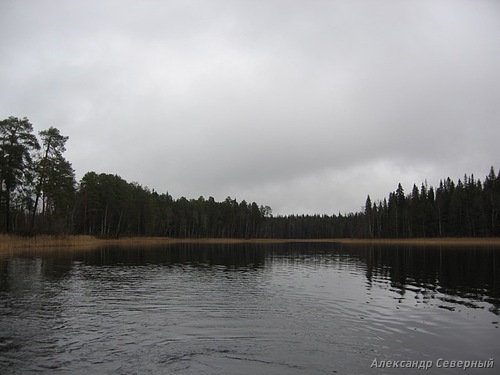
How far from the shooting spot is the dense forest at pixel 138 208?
63.2m

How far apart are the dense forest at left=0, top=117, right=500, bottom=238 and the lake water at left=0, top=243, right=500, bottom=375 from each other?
42265 mm

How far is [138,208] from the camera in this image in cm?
12612

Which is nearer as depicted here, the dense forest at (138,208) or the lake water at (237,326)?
the lake water at (237,326)

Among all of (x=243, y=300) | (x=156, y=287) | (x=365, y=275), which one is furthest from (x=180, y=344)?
(x=365, y=275)

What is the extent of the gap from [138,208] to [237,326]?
385ft

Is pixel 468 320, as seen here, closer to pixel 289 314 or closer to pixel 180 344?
pixel 289 314

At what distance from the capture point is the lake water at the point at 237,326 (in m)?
11.2

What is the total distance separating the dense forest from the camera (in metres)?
63.2

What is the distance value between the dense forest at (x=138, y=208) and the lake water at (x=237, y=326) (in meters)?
42.3

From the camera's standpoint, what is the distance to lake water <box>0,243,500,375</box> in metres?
11.2

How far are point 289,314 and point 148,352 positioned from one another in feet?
26.7

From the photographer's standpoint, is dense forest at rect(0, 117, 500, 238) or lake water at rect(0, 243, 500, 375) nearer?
lake water at rect(0, 243, 500, 375)

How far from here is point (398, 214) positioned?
151 meters

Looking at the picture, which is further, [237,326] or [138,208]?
[138,208]
